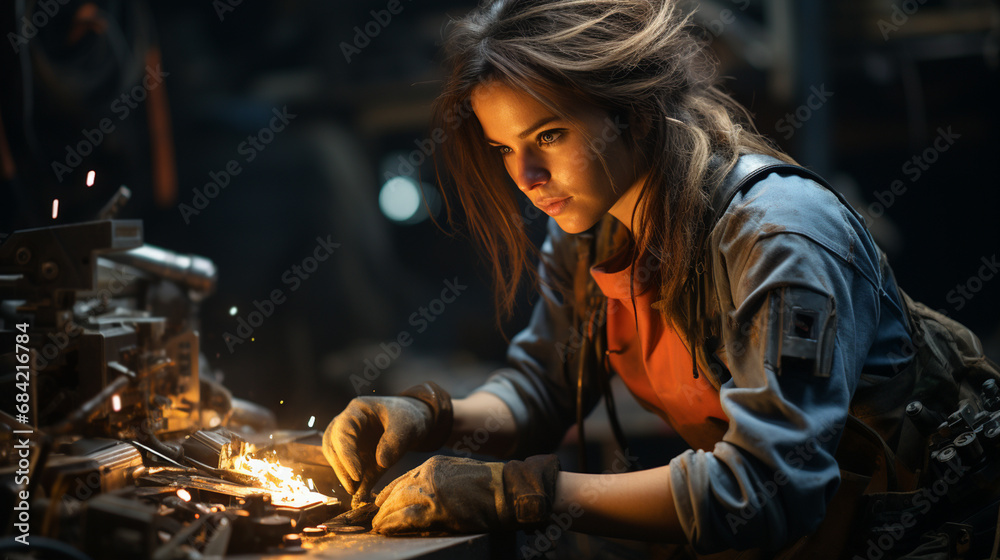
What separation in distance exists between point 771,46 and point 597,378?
8.83 ft

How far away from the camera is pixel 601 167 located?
138 centimetres

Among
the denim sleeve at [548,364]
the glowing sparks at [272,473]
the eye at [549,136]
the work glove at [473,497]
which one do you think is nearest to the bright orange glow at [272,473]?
the glowing sparks at [272,473]

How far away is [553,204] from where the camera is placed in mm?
1440

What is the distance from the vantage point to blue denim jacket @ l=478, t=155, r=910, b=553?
3.46 feet

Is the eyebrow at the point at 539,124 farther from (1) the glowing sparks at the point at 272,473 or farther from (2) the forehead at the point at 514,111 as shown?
(1) the glowing sparks at the point at 272,473

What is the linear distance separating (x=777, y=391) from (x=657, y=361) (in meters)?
0.48

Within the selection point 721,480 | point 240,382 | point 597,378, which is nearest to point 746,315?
point 721,480

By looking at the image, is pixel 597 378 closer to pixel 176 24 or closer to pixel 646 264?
pixel 646 264

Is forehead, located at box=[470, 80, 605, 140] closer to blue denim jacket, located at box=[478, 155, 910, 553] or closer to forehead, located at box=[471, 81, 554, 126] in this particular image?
forehead, located at box=[471, 81, 554, 126]

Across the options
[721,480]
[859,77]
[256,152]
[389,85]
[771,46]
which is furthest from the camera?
[389,85]

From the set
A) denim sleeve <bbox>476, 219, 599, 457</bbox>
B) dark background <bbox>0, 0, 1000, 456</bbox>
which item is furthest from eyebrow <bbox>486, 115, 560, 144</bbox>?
dark background <bbox>0, 0, 1000, 456</bbox>

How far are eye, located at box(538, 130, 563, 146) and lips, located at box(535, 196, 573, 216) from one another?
0.41 feet

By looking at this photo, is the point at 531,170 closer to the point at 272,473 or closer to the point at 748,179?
the point at 748,179

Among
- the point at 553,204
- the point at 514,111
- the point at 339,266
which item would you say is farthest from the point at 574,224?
the point at 339,266
